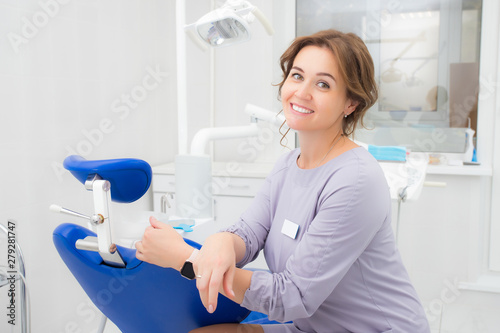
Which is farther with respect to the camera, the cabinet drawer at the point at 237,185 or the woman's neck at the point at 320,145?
the cabinet drawer at the point at 237,185

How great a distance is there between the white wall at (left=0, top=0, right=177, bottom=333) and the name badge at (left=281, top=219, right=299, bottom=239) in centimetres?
134

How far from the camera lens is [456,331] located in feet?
8.26

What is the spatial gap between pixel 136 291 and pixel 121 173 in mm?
272

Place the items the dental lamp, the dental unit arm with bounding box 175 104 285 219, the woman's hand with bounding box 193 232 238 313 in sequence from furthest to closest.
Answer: the dental unit arm with bounding box 175 104 285 219 → the dental lamp → the woman's hand with bounding box 193 232 238 313

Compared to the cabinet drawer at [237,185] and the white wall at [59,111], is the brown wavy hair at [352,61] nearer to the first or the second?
the white wall at [59,111]

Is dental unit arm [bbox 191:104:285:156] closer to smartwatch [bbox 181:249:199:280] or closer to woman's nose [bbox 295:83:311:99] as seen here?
woman's nose [bbox 295:83:311:99]

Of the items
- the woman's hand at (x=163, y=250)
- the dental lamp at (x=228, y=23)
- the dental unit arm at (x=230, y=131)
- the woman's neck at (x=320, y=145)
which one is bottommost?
the woman's hand at (x=163, y=250)

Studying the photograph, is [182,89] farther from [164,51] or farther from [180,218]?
[164,51]

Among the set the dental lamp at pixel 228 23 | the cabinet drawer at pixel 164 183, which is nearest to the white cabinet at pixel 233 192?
the cabinet drawer at pixel 164 183

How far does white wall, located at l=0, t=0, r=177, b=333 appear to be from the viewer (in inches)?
77.2

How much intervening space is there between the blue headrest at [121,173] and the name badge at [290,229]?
38 cm

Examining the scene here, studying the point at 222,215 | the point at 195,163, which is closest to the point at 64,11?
the point at 195,163

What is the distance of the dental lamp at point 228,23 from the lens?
1.66 m

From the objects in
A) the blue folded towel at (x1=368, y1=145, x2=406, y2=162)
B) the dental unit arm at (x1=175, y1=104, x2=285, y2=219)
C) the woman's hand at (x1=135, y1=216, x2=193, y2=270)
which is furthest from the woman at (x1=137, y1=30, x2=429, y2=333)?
the blue folded towel at (x1=368, y1=145, x2=406, y2=162)
